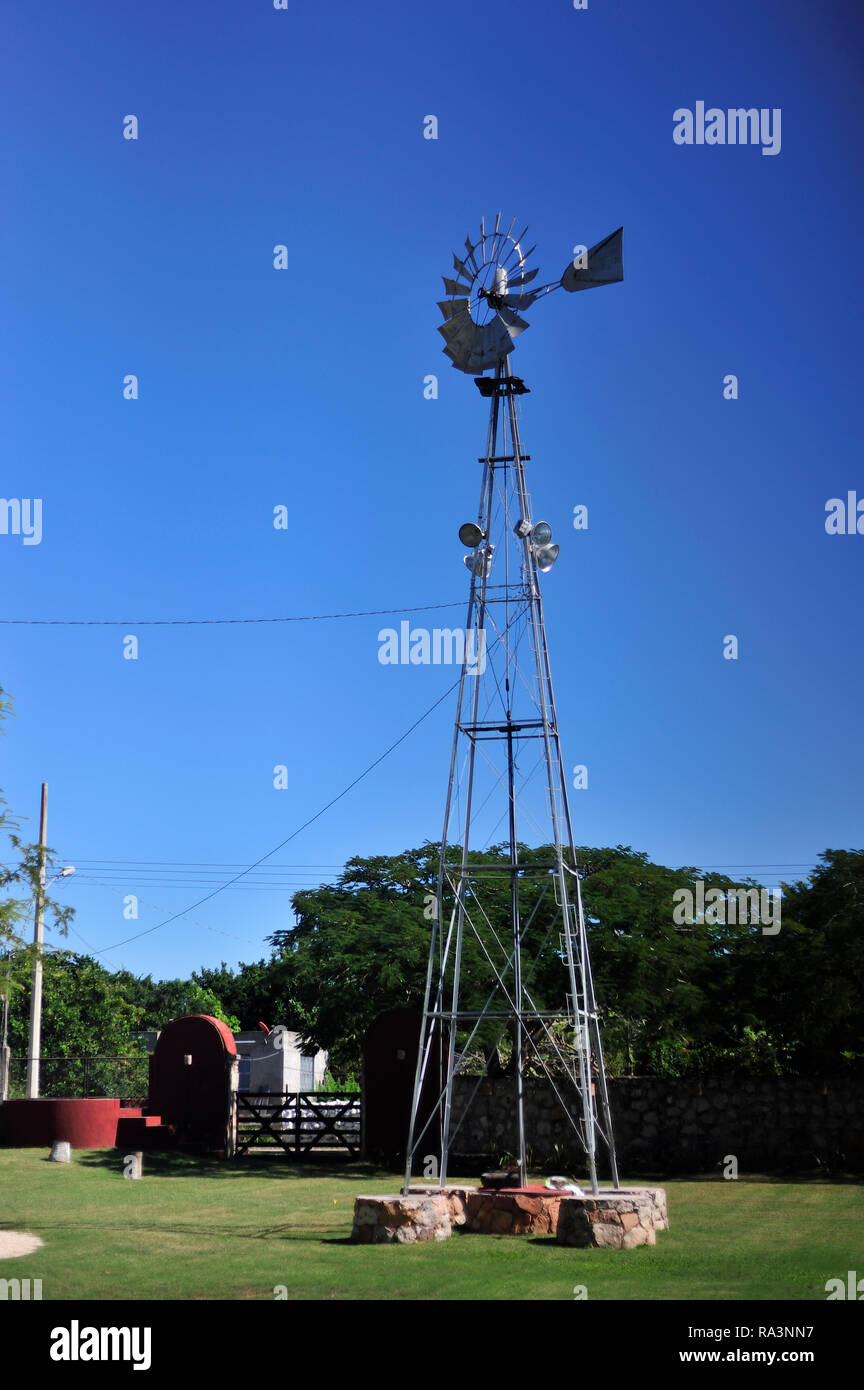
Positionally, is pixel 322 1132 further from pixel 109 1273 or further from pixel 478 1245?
pixel 109 1273

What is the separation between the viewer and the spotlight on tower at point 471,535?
1906cm

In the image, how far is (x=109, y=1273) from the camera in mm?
13164

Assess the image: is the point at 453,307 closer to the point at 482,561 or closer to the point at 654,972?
the point at 482,561

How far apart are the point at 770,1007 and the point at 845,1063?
6.23 feet

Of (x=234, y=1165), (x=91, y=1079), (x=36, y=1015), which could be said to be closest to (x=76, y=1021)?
(x=91, y=1079)

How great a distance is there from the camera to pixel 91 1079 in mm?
45062

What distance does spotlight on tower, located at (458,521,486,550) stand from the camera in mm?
19062

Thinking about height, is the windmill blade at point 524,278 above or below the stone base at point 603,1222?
above

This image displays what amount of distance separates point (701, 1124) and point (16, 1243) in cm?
1556

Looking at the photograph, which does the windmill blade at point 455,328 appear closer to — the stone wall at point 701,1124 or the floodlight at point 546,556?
the floodlight at point 546,556

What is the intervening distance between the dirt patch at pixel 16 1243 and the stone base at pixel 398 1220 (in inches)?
151

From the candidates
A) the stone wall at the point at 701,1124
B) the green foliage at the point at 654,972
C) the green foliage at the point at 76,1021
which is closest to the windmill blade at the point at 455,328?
the green foliage at the point at 654,972

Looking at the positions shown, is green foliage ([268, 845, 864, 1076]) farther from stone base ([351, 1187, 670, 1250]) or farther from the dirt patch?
the dirt patch
